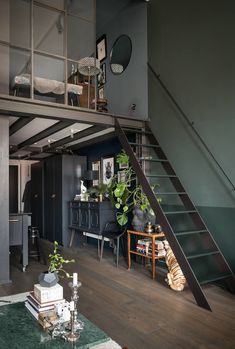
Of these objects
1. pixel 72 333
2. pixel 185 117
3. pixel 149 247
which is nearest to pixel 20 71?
pixel 185 117

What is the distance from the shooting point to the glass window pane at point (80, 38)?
23.6 feet

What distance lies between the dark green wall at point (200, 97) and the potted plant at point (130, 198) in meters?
0.74

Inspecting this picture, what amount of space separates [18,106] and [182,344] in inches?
132

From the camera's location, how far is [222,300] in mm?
3348

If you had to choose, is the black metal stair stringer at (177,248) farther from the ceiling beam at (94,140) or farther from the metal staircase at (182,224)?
the ceiling beam at (94,140)

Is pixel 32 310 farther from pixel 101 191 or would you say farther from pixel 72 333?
pixel 101 191

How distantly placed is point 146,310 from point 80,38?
6.76 meters

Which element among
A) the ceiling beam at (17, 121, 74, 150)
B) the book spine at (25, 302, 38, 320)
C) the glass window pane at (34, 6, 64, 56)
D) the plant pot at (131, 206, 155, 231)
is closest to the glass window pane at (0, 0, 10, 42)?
the ceiling beam at (17, 121, 74, 150)

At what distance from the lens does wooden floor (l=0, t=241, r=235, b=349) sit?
8.16 ft

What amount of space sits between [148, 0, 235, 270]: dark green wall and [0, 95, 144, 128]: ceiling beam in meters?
0.91

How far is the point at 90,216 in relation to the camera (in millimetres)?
5855

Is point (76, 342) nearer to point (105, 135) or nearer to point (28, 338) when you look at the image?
point (28, 338)

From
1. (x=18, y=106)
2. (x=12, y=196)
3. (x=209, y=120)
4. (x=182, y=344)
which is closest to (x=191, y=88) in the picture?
(x=209, y=120)

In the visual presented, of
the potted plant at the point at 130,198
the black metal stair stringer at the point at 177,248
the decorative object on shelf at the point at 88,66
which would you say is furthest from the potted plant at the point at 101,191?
the decorative object on shelf at the point at 88,66
